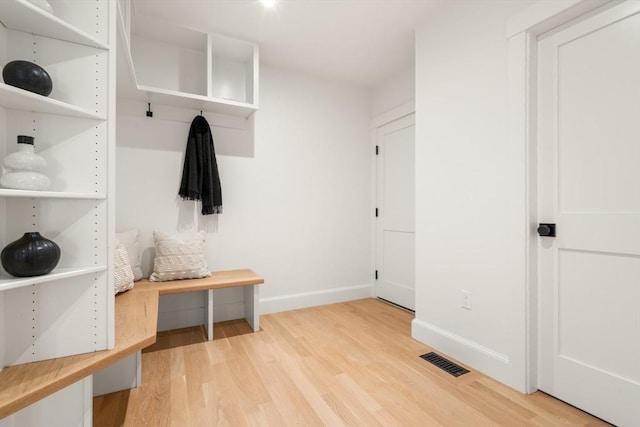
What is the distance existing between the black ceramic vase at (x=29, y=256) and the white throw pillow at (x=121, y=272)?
105 cm

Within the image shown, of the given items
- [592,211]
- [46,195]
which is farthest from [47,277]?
[592,211]

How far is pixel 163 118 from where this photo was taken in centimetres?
266

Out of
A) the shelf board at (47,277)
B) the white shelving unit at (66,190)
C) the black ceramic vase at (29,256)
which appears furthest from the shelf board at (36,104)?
the shelf board at (47,277)

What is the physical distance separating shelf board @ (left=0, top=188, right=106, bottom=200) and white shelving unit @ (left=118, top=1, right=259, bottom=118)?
1.50 m

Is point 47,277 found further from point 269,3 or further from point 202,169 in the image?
point 269,3

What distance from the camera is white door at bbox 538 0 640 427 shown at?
→ 4.63 feet

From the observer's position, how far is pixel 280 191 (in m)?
3.16

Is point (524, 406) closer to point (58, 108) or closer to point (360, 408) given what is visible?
point (360, 408)

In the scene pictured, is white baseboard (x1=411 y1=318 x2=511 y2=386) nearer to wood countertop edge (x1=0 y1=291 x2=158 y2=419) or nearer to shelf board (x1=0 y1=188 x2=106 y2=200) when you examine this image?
wood countertop edge (x1=0 y1=291 x2=158 y2=419)

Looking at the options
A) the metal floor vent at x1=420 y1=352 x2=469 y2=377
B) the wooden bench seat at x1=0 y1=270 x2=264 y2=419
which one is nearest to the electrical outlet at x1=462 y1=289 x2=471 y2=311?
the metal floor vent at x1=420 y1=352 x2=469 y2=377

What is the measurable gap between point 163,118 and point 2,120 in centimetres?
171

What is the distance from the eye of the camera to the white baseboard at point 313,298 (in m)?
3.07

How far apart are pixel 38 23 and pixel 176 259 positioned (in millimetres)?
1732

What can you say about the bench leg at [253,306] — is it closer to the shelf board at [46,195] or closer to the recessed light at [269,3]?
the shelf board at [46,195]
